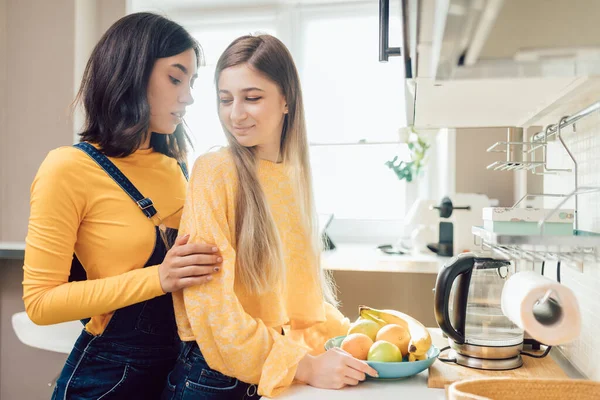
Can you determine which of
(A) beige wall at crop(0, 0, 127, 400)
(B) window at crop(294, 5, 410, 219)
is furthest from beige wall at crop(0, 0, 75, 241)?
(B) window at crop(294, 5, 410, 219)

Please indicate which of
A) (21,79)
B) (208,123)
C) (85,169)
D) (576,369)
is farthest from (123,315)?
(208,123)

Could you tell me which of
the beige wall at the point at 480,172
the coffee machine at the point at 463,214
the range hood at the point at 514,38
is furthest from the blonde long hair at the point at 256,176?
the beige wall at the point at 480,172

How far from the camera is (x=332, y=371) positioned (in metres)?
0.93

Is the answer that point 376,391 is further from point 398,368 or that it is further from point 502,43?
point 502,43

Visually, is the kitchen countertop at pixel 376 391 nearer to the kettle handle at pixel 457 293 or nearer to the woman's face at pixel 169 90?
the kettle handle at pixel 457 293

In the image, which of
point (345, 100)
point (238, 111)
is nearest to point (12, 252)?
point (238, 111)

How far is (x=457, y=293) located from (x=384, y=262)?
119 centimetres

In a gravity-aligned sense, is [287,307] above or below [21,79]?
below

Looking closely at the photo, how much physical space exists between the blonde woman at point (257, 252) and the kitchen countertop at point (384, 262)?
→ 1002 mm

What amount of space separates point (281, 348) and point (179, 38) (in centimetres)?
75

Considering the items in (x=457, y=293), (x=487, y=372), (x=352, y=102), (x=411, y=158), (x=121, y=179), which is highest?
(x=352, y=102)

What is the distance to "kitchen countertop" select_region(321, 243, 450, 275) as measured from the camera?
7.27ft

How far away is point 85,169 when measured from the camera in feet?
3.60

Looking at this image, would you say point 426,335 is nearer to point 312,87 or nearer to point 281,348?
point 281,348
